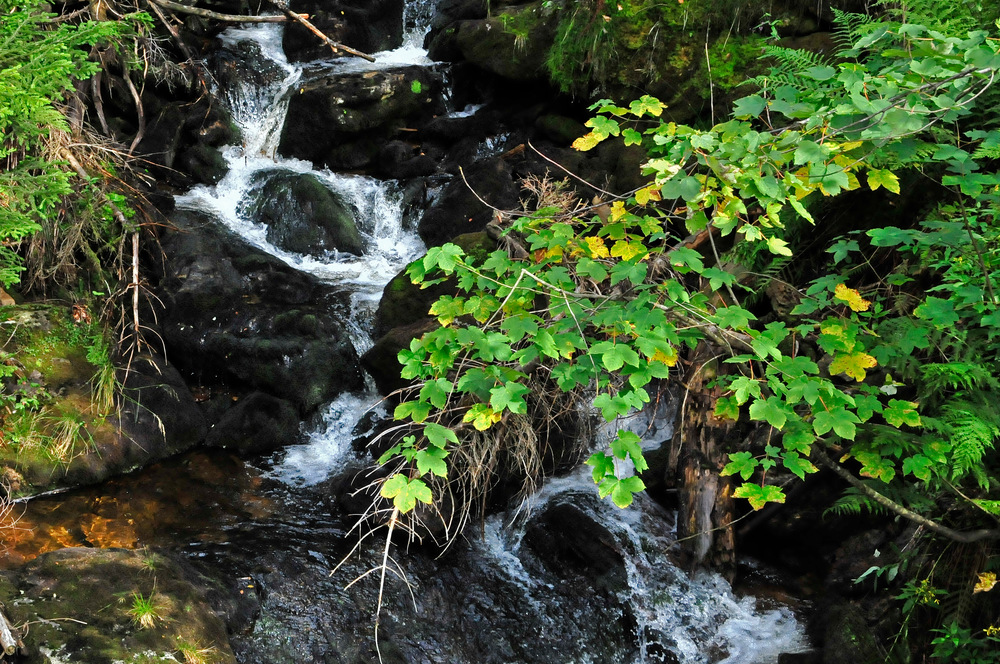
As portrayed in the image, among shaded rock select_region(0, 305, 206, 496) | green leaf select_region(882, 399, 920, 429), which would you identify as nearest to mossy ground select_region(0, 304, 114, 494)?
shaded rock select_region(0, 305, 206, 496)

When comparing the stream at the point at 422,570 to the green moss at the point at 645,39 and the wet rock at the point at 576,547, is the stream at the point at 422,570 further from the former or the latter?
the green moss at the point at 645,39

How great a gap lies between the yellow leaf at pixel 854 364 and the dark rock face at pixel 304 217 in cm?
724

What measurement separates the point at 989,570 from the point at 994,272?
144 cm

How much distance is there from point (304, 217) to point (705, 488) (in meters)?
6.54

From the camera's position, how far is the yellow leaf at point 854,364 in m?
2.91

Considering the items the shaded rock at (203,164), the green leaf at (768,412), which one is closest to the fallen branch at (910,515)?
the green leaf at (768,412)

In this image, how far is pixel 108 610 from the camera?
12.1 feet

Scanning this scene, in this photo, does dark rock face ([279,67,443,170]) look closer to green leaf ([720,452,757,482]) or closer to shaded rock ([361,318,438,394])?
shaded rock ([361,318,438,394])

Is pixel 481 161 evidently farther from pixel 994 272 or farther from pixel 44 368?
pixel 994 272

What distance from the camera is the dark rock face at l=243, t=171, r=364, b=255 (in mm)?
9117

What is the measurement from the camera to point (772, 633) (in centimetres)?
468

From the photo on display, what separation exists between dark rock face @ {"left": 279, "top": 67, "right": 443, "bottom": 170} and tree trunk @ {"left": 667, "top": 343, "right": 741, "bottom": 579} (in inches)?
285

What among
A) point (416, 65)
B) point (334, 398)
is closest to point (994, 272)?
point (334, 398)

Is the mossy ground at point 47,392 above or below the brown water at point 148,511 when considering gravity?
above
